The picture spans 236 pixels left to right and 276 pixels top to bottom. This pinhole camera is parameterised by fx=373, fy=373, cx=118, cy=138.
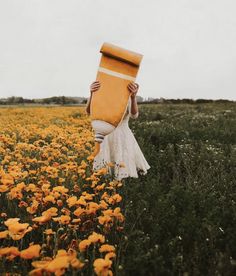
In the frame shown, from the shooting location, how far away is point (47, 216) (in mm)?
2188

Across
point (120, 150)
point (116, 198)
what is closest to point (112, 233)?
point (116, 198)

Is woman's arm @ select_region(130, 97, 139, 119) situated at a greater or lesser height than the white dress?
greater

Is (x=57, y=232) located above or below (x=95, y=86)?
below

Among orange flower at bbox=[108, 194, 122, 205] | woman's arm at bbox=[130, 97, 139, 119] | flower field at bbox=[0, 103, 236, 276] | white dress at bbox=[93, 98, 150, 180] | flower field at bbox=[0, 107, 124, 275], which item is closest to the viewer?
flower field at bbox=[0, 107, 124, 275]

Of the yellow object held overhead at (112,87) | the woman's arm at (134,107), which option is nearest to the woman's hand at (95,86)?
the yellow object held overhead at (112,87)

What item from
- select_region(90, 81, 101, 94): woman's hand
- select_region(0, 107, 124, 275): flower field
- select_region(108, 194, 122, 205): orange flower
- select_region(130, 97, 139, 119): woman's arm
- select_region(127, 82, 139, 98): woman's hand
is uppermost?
select_region(127, 82, 139, 98): woman's hand

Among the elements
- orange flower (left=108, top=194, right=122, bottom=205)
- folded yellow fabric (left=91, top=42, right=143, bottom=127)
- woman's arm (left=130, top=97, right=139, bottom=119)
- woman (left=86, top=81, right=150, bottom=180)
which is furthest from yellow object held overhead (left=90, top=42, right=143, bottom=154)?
orange flower (left=108, top=194, right=122, bottom=205)

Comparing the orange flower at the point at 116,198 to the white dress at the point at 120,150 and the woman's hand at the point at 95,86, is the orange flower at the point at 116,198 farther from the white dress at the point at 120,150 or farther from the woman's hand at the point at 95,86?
the white dress at the point at 120,150

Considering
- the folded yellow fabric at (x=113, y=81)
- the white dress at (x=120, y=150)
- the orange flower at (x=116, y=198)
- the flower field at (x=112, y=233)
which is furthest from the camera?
the white dress at (x=120, y=150)

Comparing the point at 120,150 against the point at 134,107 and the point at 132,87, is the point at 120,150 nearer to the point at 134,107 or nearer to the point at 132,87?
the point at 134,107

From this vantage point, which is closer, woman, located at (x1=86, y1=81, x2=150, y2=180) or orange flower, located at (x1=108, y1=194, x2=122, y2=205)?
orange flower, located at (x1=108, y1=194, x2=122, y2=205)

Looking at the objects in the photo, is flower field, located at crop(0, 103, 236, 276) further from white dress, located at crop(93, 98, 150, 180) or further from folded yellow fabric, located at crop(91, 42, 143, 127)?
folded yellow fabric, located at crop(91, 42, 143, 127)

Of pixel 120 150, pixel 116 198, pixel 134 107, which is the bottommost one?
pixel 116 198

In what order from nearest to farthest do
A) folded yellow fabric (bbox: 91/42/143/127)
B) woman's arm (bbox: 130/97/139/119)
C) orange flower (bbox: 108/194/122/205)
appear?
1. orange flower (bbox: 108/194/122/205)
2. folded yellow fabric (bbox: 91/42/143/127)
3. woman's arm (bbox: 130/97/139/119)
